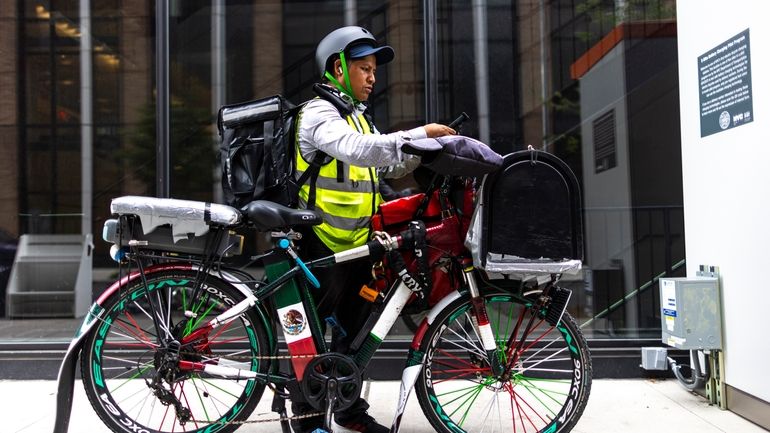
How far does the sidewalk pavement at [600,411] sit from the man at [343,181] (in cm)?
71

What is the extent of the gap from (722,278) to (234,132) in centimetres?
299

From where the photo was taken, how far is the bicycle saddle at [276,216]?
280cm

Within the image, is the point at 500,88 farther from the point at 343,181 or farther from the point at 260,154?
the point at 260,154

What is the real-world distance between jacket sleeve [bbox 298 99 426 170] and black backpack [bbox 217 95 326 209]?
11 centimetres

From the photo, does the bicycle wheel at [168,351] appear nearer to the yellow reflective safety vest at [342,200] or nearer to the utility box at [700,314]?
the yellow reflective safety vest at [342,200]

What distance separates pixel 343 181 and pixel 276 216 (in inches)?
16.2

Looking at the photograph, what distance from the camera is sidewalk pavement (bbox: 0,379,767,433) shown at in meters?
3.50

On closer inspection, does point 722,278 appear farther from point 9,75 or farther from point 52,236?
point 9,75

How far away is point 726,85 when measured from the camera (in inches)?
140

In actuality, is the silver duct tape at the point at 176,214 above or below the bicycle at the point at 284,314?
above

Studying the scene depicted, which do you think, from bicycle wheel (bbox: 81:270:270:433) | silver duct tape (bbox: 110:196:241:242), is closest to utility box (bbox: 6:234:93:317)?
bicycle wheel (bbox: 81:270:270:433)

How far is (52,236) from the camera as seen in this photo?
5914 millimetres

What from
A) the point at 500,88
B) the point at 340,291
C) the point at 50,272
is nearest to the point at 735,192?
the point at 500,88

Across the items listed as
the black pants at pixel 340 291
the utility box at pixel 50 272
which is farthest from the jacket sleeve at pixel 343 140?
the utility box at pixel 50 272
